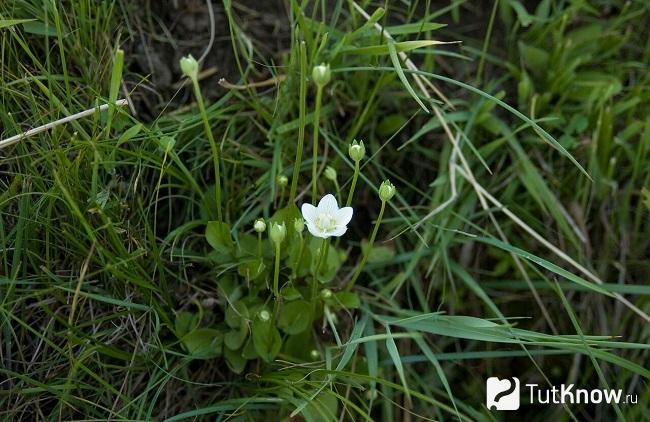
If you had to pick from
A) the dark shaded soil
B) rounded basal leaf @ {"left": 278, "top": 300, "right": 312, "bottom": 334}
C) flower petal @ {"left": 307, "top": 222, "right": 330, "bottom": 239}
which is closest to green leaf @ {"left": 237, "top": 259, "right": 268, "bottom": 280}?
rounded basal leaf @ {"left": 278, "top": 300, "right": 312, "bottom": 334}

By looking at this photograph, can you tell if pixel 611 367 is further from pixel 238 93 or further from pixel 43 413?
pixel 43 413

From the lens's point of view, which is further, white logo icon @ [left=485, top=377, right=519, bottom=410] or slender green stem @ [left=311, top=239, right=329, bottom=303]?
white logo icon @ [left=485, top=377, right=519, bottom=410]

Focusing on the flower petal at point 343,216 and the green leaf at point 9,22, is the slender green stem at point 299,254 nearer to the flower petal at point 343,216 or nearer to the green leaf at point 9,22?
the flower petal at point 343,216

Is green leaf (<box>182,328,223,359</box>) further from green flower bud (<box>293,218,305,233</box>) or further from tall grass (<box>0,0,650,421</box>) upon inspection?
green flower bud (<box>293,218,305,233</box>)

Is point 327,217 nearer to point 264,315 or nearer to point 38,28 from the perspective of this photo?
point 264,315

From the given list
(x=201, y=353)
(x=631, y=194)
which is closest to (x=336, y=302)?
(x=201, y=353)

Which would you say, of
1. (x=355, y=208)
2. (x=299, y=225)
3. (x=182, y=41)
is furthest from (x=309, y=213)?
(x=182, y=41)
